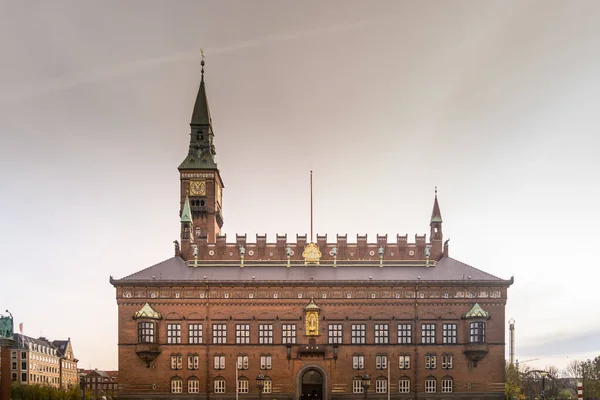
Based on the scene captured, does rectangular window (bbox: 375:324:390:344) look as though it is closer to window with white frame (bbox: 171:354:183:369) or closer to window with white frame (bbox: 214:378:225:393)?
window with white frame (bbox: 214:378:225:393)

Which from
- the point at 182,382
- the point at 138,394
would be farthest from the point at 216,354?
the point at 138,394

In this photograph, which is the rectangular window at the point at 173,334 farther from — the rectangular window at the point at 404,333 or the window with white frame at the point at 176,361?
the rectangular window at the point at 404,333

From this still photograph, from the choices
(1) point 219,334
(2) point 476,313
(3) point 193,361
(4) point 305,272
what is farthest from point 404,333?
(3) point 193,361

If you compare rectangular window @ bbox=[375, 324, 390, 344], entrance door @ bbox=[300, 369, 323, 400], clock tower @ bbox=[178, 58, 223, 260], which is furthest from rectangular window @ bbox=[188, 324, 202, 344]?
rectangular window @ bbox=[375, 324, 390, 344]

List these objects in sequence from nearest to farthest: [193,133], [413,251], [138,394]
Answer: [138,394], [413,251], [193,133]

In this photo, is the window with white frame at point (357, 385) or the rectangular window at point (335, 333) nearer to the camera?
the window with white frame at point (357, 385)

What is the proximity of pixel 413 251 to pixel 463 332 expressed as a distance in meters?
11.9

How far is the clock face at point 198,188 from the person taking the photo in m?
87.5

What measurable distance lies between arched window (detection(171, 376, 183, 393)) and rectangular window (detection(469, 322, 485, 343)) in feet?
110

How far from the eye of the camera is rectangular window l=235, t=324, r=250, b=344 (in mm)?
74688

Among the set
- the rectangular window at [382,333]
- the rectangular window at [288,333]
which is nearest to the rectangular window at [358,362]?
the rectangular window at [382,333]

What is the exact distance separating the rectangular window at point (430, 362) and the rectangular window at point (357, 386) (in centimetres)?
790

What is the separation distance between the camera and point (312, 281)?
75062 mm

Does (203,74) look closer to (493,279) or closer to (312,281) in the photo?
(312,281)
